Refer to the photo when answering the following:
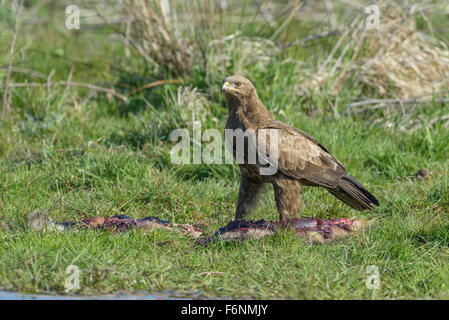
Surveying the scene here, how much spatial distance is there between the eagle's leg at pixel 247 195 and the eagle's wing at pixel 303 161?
0.98 feet

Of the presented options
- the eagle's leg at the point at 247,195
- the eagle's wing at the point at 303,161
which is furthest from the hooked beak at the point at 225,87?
the eagle's leg at the point at 247,195

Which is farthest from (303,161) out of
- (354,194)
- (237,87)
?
(237,87)

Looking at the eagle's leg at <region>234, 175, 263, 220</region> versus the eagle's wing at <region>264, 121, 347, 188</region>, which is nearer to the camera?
the eagle's wing at <region>264, 121, 347, 188</region>

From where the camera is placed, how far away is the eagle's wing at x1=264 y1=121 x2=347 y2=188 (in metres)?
5.39

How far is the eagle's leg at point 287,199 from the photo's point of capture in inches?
208

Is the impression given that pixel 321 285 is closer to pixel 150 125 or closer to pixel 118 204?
pixel 118 204

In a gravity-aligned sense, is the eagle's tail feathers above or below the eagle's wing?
below

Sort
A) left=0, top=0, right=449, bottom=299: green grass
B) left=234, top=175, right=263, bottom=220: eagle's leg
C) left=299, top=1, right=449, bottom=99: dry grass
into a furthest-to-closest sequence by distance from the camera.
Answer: left=299, top=1, right=449, bottom=99: dry grass, left=234, top=175, right=263, bottom=220: eagle's leg, left=0, top=0, right=449, bottom=299: green grass

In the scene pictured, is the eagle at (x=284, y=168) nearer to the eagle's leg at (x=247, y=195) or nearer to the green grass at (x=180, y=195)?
the eagle's leg at (x=247, y=195)

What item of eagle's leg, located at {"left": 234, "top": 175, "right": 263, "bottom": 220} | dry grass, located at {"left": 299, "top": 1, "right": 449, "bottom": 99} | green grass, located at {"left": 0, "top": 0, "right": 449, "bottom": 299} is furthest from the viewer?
dry grass, located at {"left": 299, "top": 1, "right": 449, "bottom": 99}

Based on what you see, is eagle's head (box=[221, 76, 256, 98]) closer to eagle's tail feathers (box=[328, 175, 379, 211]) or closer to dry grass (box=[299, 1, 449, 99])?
eagle's tail feathers (box=[328, 175, 379, 211])

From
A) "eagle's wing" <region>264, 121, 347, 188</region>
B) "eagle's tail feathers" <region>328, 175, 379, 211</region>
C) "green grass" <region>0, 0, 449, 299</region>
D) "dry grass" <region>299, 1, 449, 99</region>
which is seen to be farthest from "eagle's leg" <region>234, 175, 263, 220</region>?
"dry grass" <region>299, 1, 449, 99</region>

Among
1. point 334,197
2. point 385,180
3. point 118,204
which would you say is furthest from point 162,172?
point 385,180

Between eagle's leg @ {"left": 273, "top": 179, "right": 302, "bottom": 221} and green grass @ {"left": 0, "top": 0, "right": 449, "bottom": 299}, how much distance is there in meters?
0.39
